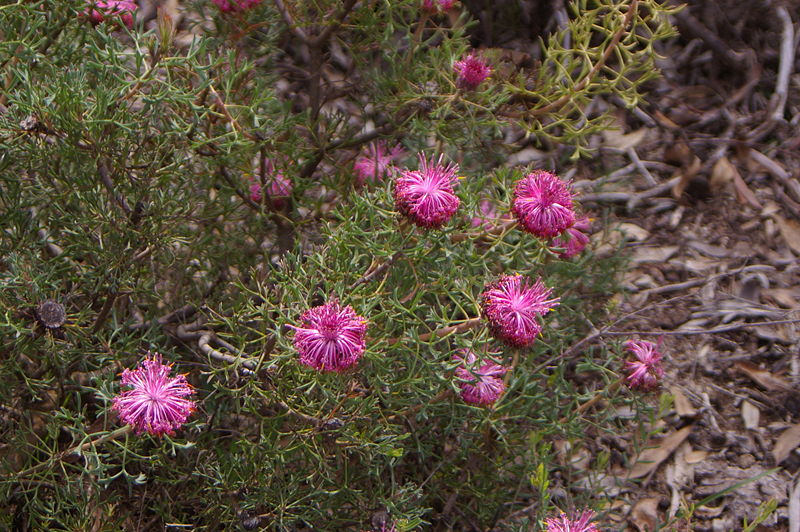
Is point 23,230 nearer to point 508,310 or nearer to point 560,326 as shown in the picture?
point 508,310

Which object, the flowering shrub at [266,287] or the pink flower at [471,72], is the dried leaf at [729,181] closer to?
the flowering shrub at [266,287]

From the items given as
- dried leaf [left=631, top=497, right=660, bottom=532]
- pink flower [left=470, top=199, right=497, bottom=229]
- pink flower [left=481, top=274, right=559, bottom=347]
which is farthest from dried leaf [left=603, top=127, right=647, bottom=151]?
pink flower [left=481, top=274, right=559, bottom=347]

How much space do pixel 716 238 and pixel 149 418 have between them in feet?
8.58

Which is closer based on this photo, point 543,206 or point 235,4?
point 543,206

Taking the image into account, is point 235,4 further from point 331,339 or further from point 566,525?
point 566,525

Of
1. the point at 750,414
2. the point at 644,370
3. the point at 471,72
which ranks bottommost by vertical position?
the point at 750,414

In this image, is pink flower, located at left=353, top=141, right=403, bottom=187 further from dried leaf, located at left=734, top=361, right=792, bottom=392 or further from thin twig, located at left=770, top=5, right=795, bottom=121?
thin twig, located at left=770, top=5, right=795, bottom=121

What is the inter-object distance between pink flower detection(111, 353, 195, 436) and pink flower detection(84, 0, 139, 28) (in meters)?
0.85

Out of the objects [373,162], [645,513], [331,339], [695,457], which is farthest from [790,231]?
[331,339]

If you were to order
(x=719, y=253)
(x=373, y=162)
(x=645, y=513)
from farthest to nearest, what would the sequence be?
(x=719, y=253) → (x=645, y=513) → (x=373, y=162)

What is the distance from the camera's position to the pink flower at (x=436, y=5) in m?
2.32

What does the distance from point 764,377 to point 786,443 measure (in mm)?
Result: 278

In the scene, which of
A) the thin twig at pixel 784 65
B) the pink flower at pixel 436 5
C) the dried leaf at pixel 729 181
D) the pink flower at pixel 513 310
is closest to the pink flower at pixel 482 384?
the pink flower at pixel 513 310

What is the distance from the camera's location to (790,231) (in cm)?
362
